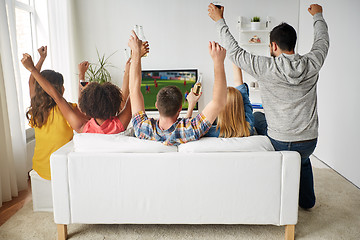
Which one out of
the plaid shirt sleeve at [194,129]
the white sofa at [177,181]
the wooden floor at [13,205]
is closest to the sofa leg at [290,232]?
the white sofa at [177,181]

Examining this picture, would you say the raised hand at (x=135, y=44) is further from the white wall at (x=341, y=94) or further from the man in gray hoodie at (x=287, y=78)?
the white wall at (x=341, y=94)

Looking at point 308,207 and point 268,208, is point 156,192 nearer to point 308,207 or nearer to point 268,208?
point 268,208

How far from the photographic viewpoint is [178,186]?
212 centimetres

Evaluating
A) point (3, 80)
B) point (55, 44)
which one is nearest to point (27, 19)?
point (55, 44)

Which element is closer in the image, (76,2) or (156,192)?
(156,192)

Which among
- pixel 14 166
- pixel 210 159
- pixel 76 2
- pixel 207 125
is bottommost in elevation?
pixel 14 166

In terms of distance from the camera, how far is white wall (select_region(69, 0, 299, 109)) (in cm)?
539

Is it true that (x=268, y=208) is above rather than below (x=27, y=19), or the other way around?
below

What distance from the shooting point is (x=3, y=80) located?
2988mm

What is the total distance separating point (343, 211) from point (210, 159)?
1362 mm

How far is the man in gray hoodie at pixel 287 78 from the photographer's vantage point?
214 cm

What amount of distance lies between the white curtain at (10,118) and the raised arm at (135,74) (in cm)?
142

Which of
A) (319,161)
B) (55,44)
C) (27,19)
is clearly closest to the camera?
(319,161)

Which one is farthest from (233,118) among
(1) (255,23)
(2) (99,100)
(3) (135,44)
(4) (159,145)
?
(1) (255,23)
